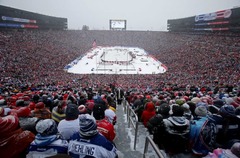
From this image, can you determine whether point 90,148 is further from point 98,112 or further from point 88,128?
point 98,112

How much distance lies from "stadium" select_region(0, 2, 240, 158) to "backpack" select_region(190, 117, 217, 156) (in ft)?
0.07

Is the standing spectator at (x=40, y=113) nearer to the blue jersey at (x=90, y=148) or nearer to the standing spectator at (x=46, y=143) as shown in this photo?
the standing spectator at (x=46, y=143)

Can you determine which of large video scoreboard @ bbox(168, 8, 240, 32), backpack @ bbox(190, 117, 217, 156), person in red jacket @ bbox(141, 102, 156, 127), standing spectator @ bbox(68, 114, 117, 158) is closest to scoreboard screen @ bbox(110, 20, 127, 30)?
large video scoreboard @ bbox(168, 8, 240, 32)

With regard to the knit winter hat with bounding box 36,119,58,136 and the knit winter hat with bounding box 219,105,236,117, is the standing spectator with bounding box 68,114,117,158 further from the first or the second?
the knit winter hat with bounding box 219,105,236,117

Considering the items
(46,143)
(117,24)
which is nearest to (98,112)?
(46,143)

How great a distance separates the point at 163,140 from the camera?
3688 mm

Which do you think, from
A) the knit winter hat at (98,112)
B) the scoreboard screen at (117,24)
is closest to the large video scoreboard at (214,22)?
the scoreboard screen at (117,24)

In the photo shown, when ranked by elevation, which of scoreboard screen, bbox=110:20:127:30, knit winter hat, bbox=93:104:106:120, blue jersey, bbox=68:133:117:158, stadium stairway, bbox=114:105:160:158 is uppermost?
scoreboard screen, bbox=110:20:127:30

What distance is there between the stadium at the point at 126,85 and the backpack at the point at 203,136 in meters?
0.02

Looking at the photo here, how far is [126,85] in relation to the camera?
21.7m

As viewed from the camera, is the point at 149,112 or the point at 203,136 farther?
the point at 149,112

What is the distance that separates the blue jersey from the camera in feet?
8.11

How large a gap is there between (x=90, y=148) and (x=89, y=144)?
6 centimetres

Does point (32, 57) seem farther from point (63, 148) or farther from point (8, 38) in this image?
point (63, 148)
